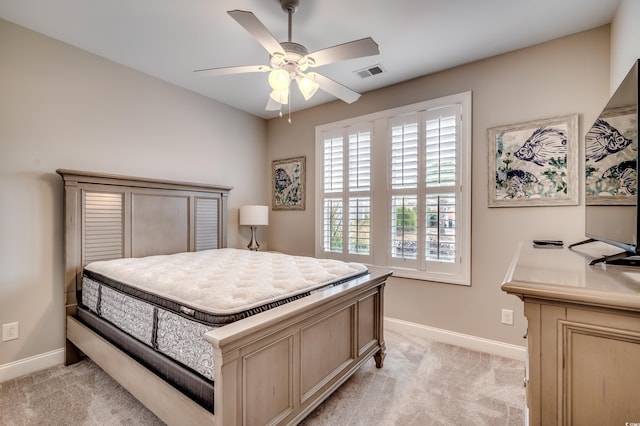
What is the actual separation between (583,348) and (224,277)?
173 cm

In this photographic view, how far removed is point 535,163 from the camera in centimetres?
Answer: 247

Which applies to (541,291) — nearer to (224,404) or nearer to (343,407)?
(224,404)

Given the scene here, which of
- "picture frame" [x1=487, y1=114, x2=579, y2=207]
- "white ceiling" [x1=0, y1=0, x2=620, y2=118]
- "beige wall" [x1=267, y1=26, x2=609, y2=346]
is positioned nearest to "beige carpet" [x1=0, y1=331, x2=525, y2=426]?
"beige wall" [x1=267, y1=26, x2=609, y2=346]

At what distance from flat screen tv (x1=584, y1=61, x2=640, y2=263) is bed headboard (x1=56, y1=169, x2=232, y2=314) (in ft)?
11.0

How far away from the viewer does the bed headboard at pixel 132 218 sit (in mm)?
2461

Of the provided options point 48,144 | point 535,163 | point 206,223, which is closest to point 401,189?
point 535,163

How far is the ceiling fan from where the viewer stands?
5.40ft

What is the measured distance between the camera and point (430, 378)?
7.42ft

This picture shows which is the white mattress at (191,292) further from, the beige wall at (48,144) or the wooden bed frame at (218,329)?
the beige wall at (48,144)

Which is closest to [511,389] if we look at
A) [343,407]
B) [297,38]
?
[343,407]

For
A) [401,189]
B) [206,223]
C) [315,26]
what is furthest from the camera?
[206,223]

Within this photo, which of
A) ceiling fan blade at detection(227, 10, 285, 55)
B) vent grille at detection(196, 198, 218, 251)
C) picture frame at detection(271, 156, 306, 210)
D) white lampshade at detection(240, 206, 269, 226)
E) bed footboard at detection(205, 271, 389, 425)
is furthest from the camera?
picture frame at detection(271, 156, 306, 210)

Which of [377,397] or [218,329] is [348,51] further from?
[377,397]

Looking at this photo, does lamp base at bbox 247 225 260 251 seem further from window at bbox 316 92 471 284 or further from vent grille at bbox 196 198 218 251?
window at bbox 316 92 471 284
